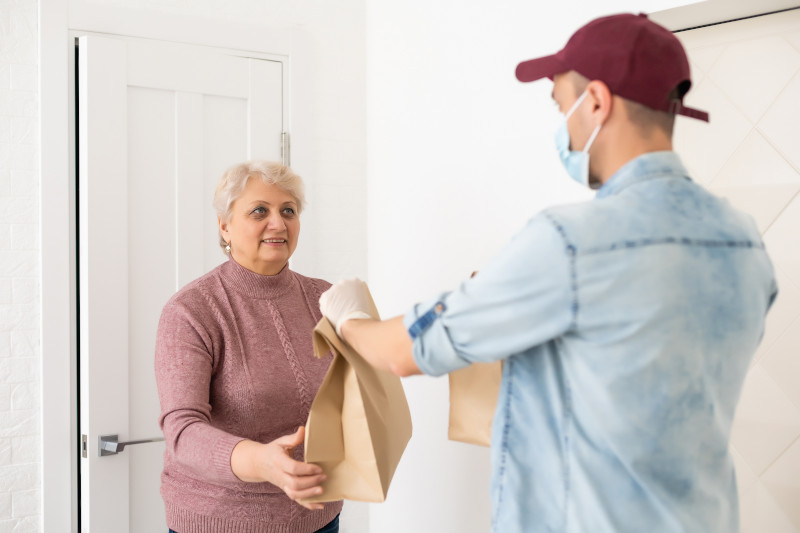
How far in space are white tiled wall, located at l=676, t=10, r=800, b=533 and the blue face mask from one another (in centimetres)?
74

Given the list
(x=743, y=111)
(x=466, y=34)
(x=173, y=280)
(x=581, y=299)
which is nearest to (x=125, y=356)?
(x=173, y=280)

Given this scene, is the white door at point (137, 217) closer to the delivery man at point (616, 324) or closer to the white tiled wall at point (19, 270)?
the white tiled wall at point (19, 270)

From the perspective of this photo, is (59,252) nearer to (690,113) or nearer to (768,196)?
(690,113)

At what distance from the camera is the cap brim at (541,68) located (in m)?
1.08

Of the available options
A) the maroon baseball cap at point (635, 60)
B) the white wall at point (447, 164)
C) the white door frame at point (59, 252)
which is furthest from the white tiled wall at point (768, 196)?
the white door frame at point (59, 252)

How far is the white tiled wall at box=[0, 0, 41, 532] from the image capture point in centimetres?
219

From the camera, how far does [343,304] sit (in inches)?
50.7

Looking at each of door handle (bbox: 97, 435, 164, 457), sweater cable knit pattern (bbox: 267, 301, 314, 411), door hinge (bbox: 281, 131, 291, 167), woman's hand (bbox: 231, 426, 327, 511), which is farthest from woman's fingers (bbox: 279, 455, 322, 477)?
door hinge (bbox: 281, 131, 291, 167)

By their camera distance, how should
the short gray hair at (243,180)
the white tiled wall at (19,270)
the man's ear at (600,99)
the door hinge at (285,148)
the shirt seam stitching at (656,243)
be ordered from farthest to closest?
the door hinge at (285,148) → the white tiled wall at (19,270) → the short gray hair at (243,180) → the man's ear at (600,99) → the shirt seam stitching at (656,243)

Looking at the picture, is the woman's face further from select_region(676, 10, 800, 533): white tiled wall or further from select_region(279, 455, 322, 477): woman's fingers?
select_region(676, 10, 800, 533): white tiled wall

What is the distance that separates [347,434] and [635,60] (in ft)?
2.83

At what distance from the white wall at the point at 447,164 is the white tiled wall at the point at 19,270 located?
A: 1238mm

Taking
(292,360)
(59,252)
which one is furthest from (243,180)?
(59,252)

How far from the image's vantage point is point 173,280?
2426mm
